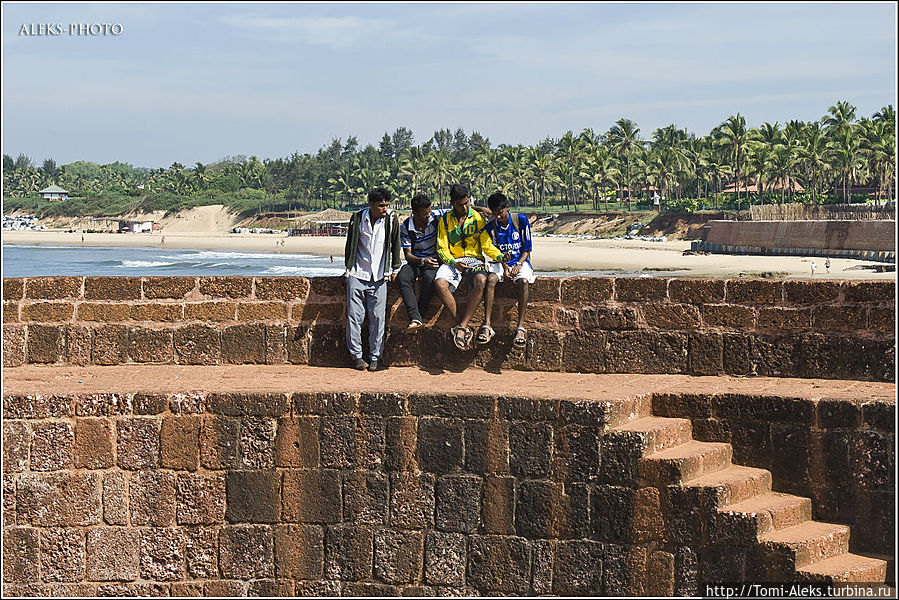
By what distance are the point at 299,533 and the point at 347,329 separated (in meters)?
1.72

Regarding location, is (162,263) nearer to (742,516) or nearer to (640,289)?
(640,289)

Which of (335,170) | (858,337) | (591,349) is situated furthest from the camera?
(335,170)

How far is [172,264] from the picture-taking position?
5669 cm

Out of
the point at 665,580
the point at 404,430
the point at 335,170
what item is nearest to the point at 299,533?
the point at 404,430

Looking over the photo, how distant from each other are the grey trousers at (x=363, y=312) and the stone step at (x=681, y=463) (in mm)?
2433

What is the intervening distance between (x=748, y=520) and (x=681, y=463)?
468 millimetres

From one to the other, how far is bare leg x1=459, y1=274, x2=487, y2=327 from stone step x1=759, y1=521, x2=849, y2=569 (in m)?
2.70

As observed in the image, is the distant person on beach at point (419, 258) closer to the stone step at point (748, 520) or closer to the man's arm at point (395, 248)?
the man's arm at point (395, 248)

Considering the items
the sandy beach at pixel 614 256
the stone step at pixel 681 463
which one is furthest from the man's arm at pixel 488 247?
the sandy beach at pixel 614 256

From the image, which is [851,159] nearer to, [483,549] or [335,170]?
[335,170]

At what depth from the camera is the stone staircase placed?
589cm

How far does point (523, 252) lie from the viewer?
7.95 m

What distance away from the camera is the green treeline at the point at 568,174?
89562 mm

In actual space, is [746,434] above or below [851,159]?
below
